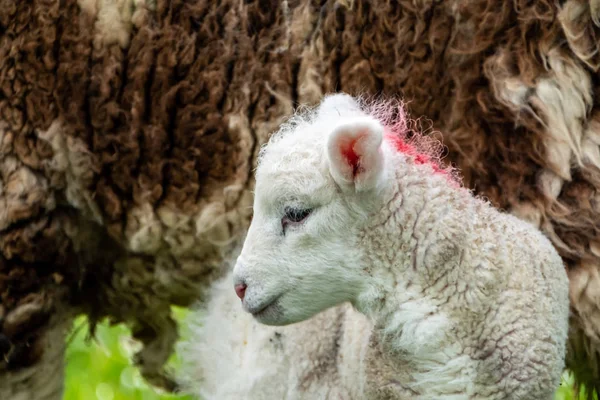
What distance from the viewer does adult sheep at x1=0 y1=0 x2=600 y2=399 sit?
415cm

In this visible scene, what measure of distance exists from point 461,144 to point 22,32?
192 cm

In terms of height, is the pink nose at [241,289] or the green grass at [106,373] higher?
the pink nose at [241,289]

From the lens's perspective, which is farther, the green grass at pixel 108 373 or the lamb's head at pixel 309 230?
the green grass at pixel 108 373

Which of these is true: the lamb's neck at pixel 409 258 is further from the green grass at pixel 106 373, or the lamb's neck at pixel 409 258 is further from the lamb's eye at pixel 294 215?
the green grass at pixel 106 373

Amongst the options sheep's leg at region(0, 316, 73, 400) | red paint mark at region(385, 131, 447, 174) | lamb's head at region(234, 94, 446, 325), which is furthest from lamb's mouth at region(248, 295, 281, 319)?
sheep's leg at region(0, 316, 73, 400)

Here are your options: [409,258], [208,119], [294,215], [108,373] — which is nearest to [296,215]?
[294,215]

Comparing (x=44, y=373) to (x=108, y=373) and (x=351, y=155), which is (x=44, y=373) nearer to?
(x=108, y=373)

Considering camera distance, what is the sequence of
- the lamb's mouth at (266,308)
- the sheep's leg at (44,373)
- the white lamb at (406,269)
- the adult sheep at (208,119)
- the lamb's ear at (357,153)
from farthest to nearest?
the sheep's leg at (44,373)
the adult sheep at (208,119)
the lamb's mouth at (266,308)
the white lamb at (406,269)
the lamb's ear at (357,153)

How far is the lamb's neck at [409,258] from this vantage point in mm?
3428

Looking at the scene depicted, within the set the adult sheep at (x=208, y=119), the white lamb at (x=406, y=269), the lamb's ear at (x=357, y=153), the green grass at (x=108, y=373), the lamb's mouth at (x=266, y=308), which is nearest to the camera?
the lamb's ear at (x=357, y=153)

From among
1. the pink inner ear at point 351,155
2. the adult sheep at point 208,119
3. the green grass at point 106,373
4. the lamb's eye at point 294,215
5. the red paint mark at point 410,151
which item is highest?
the pink inner ear at point 351,155

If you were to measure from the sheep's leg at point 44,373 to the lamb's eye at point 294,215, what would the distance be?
6.30 feet

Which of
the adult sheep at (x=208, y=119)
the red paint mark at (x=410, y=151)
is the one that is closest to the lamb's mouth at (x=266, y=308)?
the red paint mark at (x=410, y=151)

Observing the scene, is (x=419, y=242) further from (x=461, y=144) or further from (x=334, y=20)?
(x=334, y=20)
